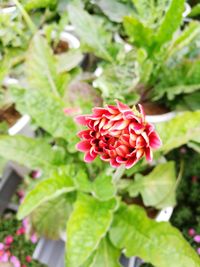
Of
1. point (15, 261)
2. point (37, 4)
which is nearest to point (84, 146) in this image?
point (15, 261)

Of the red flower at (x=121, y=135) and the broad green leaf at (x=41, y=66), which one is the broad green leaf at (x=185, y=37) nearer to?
the broad green leaf at (x=41, y=66)

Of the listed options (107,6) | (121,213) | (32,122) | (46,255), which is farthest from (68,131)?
(107,6)

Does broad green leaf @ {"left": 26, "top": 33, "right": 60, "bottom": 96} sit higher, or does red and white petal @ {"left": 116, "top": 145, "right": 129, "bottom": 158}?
→ red and white petal @ {"left": 116, "top": 145, "right": 129, "bottom": 158}

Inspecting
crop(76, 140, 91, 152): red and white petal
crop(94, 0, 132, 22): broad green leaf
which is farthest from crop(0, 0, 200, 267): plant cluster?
crop(94, 0, 132, 22): broad green leaf

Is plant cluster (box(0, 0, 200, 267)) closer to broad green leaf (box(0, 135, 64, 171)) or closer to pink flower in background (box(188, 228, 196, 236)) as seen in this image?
broad green leaf (box(0, 135, 64, 171))

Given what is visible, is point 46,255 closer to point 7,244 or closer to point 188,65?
point 7,244

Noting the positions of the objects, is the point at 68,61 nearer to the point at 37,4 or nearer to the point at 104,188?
the point at 37,4

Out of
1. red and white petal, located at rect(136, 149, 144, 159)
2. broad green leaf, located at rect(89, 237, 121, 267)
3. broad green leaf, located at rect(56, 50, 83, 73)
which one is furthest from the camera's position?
broad green leaf, located at rect(56, 50, 83, 73)
